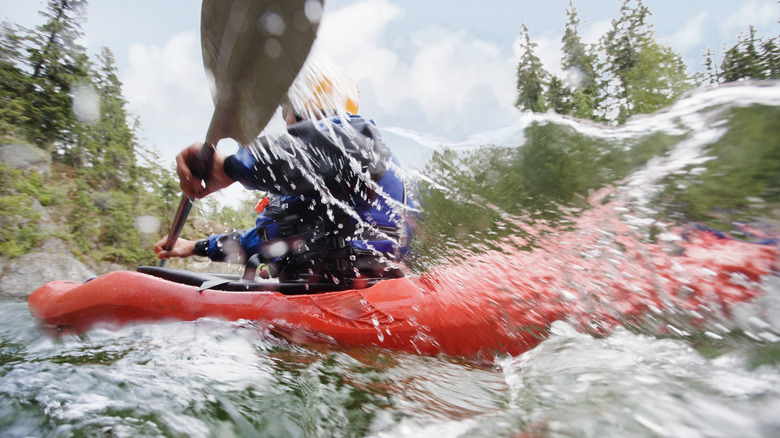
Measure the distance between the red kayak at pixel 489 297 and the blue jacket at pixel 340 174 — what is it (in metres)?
0.42

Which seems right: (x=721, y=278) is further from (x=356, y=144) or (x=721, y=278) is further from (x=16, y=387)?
(x=16, y=387)

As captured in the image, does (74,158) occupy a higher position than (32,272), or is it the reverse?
(74,158)

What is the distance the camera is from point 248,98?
4.49 ft

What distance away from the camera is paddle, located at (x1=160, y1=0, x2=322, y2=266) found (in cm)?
106

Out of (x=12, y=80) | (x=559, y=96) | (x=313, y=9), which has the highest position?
(x=559, y=96)

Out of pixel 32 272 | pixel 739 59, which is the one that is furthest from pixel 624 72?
pixel 32 272

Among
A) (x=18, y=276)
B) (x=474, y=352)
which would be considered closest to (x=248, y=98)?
(x=474, y=352)

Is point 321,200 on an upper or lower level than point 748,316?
upper

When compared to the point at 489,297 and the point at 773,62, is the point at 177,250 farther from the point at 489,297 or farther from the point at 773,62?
the point at 773,62

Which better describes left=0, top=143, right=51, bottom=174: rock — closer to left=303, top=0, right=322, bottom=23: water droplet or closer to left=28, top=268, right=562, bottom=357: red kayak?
left=28, top=268, right=562, bottom=357: red kayak

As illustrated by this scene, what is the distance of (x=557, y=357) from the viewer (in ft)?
3.16

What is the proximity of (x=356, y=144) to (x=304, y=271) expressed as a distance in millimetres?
926

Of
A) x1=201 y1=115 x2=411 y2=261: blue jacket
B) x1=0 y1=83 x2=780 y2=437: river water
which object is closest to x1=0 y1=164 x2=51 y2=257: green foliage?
x1=0 y1=83 x2=780 y2=437: river water

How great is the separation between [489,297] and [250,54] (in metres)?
1.20
